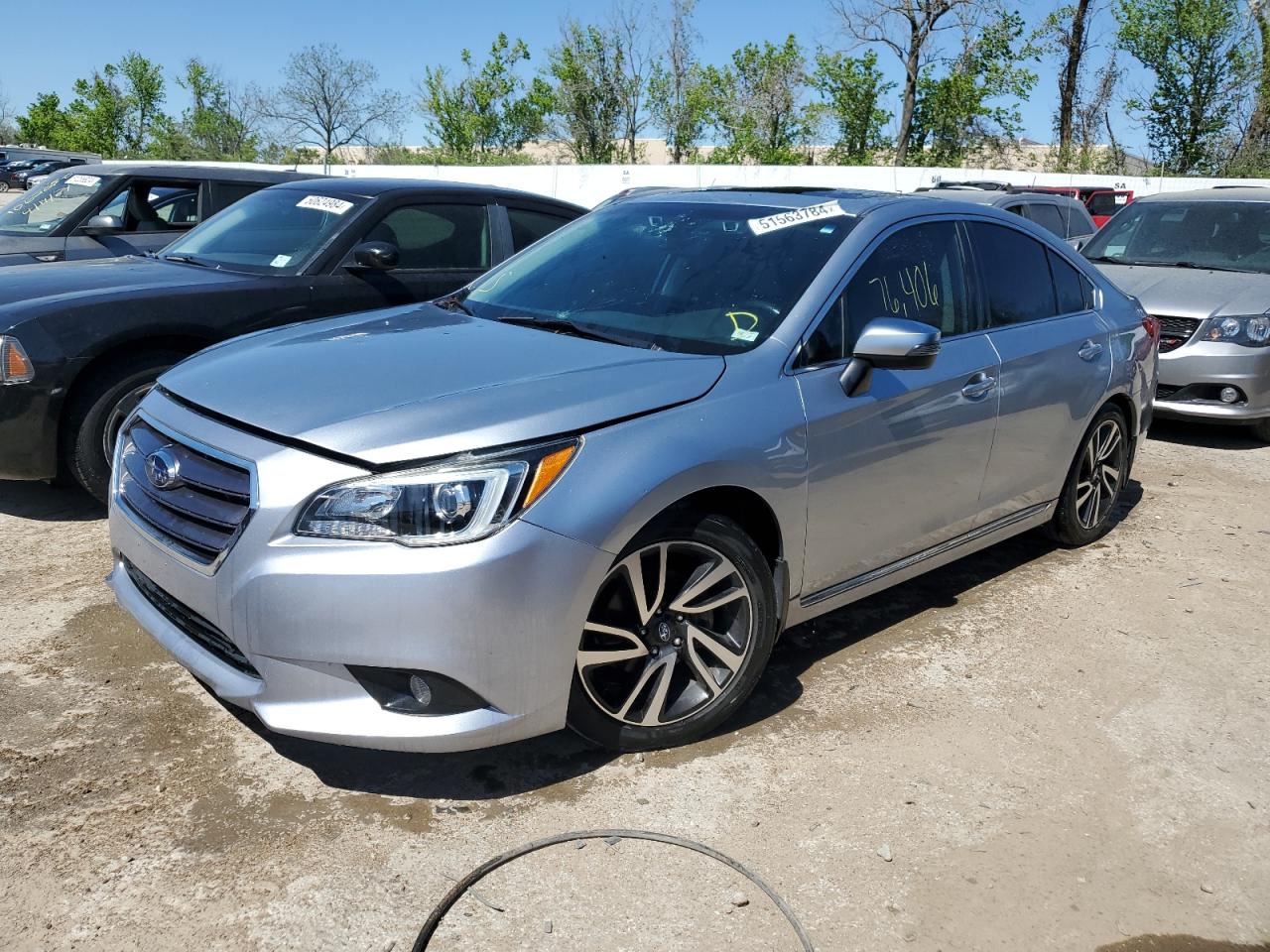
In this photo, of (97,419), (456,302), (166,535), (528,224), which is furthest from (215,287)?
(166,535)

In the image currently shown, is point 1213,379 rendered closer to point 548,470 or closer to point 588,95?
point 548,470

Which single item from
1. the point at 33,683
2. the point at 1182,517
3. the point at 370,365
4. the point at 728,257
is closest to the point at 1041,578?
the point at 1182,517

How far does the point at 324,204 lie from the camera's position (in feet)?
20.3

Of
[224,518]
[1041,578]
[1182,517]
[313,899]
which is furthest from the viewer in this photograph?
[1182,517]

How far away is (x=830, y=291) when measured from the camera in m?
3.59

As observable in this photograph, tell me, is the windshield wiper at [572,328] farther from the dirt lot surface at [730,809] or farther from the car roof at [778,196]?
the dirt lot surface at [730,809]

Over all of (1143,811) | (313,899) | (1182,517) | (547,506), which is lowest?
(1182,517)

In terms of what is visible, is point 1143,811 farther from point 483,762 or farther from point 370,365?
point 370,365

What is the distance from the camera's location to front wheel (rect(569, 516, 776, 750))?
2.96 metres

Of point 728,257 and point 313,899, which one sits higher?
point 728,257

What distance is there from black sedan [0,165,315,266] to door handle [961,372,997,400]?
521 centimetres

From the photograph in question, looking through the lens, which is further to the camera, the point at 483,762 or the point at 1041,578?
the point at 1041,578

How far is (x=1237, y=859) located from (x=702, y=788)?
4.75 feet

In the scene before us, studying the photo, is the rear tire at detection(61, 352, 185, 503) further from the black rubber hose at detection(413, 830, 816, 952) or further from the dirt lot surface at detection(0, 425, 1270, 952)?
the black rubber hose at detection(413, 830, 816, 952)
